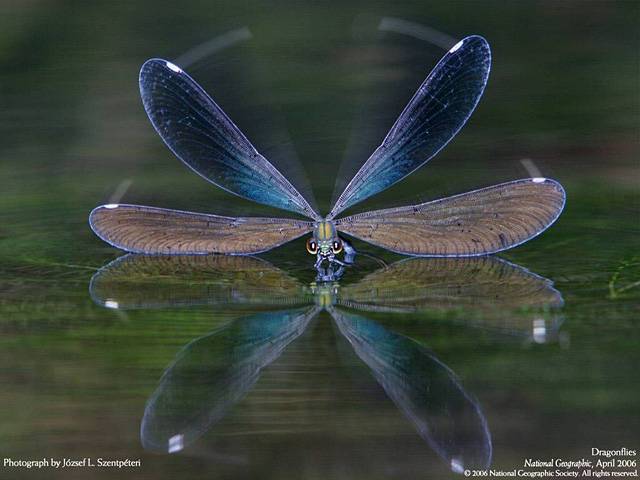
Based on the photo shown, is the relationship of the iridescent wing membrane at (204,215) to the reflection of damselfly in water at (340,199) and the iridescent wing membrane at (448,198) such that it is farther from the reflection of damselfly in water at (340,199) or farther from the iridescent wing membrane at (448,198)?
the iridescent wing membrane at (448,198)

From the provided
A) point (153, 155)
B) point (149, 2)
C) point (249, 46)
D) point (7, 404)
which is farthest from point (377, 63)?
point (7, 404)

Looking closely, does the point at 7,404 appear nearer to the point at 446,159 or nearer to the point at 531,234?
the point at 531,234

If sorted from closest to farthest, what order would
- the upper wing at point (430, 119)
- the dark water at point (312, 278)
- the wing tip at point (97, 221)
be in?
the dark water at point (312, 278), the upper wing at point (430, 119), the wing tip at point (97, 221)

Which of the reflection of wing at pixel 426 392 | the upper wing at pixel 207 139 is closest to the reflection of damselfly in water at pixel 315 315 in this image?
the reflection of wing at pixel 426 392

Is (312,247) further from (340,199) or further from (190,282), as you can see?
(190,282)

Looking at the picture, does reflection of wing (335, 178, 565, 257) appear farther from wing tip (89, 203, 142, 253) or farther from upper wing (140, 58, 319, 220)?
wing tip (89, 203, 142, 253)

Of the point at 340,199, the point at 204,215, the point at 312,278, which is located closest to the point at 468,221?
the point at 340,199

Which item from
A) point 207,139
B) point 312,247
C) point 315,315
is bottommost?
point 315,315
